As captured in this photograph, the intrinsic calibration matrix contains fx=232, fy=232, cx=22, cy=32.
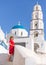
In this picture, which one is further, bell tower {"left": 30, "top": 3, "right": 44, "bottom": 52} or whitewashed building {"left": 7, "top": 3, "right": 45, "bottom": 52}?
bell tower {"left": 30, "top": 3, "right": 44, "bottom": 52}

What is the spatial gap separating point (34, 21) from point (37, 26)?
1374mm

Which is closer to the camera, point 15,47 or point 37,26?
point 15,47

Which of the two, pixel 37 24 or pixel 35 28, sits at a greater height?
pixel 37 24

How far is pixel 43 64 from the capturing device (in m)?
8.24

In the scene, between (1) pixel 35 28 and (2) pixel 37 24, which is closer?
(1) pixel 35 28

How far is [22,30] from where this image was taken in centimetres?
5081

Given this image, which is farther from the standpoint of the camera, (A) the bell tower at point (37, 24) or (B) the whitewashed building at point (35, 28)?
(A) the bell tower at point (37, 24)

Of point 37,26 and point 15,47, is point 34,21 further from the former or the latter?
point 15,47

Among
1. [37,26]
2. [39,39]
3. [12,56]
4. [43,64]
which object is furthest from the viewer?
[37,26]

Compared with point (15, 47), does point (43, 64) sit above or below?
below

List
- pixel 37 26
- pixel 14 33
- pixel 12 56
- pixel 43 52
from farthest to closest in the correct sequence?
1. pixel 14 33
2. pixel 37 26
3. pixel 43 52
4. pixel 12 56

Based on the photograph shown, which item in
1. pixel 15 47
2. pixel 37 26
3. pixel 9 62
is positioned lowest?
pixel 9 62

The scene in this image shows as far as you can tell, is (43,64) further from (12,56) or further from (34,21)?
(34,21)

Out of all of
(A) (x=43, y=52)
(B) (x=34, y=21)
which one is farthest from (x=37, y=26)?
(A) (x=43, y=52)
